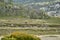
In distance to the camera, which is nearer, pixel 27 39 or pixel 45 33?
pixel 27 39

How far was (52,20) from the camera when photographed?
16703 mm

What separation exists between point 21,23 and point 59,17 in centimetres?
250

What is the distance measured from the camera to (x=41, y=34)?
15.6 meters

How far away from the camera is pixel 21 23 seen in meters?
16.6

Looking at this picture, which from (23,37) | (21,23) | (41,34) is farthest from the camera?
(21,23)

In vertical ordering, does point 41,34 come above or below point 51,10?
below

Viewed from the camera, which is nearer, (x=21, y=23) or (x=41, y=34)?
(x=41, y=34)

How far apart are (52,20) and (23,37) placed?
26.8 ft

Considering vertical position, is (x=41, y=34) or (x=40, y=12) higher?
(x=40, y=12)

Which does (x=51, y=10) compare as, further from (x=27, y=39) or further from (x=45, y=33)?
(x=27, y=39)

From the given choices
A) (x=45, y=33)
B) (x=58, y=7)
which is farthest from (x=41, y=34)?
(x=58, y=7)

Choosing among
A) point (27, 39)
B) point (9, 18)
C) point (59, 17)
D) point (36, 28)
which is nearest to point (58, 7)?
point (59, 17)

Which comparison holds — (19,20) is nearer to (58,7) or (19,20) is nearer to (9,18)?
(9,18)

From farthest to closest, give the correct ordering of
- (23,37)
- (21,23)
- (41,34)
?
(21,23), (41,34), (23,37)
